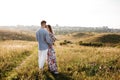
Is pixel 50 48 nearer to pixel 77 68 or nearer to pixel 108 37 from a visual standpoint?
pixel 77 68

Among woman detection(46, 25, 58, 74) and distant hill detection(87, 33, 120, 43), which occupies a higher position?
woman detection(46, 25, 58, 74)

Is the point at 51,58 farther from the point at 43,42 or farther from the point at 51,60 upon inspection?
the point at 43,42

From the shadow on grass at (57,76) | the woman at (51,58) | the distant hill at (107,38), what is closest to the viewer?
the shadow on grass at (57,76)

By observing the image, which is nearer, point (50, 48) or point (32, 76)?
point (32, 76)

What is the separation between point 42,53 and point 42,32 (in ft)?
3.40

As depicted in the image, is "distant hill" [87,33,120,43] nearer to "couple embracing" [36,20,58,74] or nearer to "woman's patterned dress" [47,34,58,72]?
"woman's patterned dress" [47,34,58,72]

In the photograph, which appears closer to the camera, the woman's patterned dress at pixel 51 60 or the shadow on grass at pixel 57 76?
the shadow on grass at pixel 57 76

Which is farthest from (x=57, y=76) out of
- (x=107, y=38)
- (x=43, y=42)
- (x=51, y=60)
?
(x=107, y=38)

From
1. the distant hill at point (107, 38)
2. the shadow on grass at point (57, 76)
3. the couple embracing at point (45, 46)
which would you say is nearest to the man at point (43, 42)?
the couple embracing at point (45, 46)

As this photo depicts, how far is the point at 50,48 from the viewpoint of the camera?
457 inches

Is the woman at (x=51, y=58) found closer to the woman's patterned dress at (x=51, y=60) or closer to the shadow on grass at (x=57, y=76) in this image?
the woman's patterned dress at (x=51, y=60)

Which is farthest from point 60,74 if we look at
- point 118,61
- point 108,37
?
point 108,37

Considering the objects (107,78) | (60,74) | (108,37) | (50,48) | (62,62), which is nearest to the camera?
(107,78)

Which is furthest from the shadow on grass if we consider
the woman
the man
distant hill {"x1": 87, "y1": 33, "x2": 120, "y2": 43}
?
distant hill {"x1": 87, "y1": 33, "x2": 120, "y2": 43}
